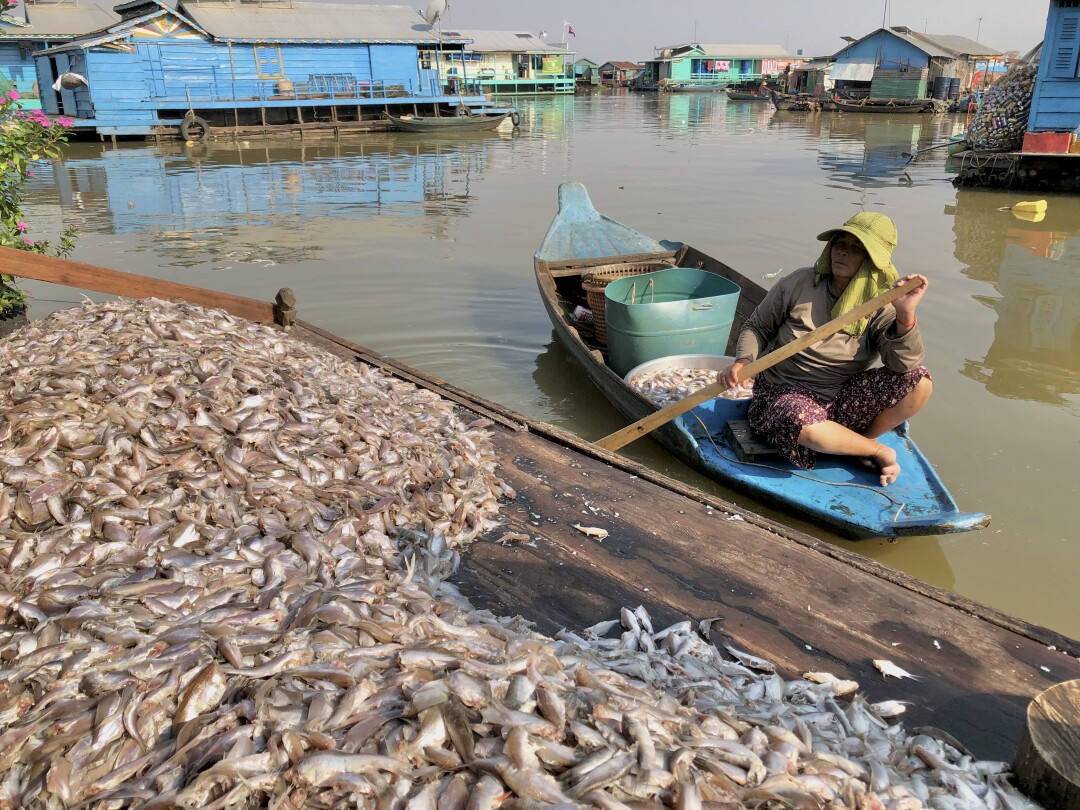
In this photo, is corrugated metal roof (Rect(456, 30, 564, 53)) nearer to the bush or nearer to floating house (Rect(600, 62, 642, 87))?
floating house (Rect(600, 62, 642, 87))

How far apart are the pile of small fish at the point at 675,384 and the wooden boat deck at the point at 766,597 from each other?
2389 mm

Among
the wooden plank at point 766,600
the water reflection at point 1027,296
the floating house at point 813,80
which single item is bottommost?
the water reflection at point 1027,296

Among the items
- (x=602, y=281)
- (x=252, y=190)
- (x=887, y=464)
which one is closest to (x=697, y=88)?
(x=252, y=190)

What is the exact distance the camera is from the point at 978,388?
822cm

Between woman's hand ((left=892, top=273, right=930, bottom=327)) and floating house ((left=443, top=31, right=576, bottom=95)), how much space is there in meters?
57.0

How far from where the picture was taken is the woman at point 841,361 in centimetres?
476

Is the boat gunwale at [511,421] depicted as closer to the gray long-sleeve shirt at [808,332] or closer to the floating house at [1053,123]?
the gray long-sleeve shirt at [808,332]

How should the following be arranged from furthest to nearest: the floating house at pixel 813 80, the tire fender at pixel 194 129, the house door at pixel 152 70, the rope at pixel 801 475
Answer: the floating house at pixel 813 80 → the house door at pixel 152 70 → the tire fender at pixel 194 129 → the rope at pixel 801 475

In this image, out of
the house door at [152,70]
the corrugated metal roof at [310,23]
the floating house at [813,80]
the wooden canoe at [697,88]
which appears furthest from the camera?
the wooden canoe at [697,88]

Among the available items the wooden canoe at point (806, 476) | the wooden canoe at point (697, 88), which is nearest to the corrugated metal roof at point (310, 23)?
the wooden canoe at point (806, 476)

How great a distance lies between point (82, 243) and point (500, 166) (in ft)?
46.4

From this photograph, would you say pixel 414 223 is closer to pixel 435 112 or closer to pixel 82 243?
pixel 82 243

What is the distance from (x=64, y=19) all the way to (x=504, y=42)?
33.4m

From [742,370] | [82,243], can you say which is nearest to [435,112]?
[82,243]
